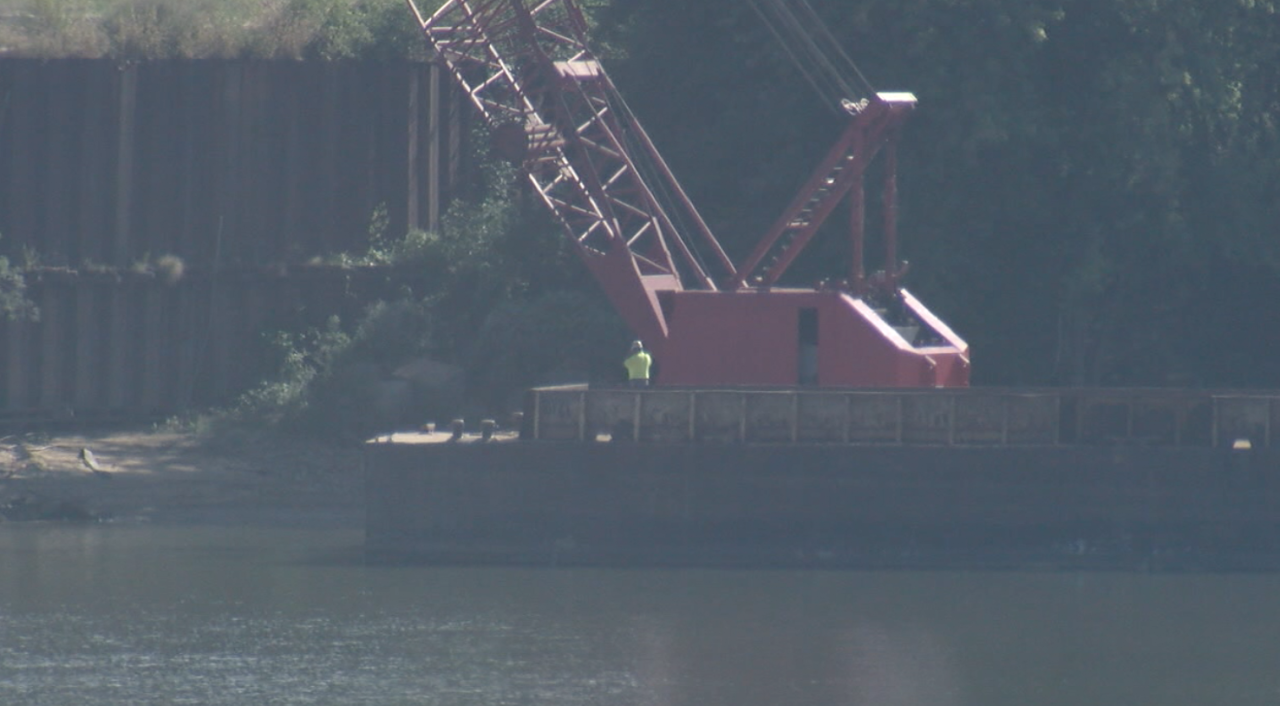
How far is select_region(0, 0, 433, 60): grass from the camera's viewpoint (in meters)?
36.7

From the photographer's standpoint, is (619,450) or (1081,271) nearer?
(619,450)

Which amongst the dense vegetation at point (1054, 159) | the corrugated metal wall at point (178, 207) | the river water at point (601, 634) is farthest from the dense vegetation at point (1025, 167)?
the river water at point (601, 634)

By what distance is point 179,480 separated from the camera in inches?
1228

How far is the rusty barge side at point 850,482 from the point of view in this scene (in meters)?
25.5

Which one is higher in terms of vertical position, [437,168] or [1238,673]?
[437,168]

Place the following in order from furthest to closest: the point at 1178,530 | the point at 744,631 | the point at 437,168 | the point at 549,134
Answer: the point at 437,168, the point at 549,134, the point at 1178,530, the point at 744,631

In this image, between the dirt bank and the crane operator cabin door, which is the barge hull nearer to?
the crane operator cabin door

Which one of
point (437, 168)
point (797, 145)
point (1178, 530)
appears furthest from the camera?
point (437, 168)

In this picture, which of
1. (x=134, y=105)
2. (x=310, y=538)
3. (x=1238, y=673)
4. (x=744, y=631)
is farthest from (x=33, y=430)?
(x=1238, y=673)

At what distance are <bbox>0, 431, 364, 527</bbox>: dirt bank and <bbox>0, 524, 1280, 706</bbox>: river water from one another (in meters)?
2.88

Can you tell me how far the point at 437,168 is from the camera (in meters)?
39.1

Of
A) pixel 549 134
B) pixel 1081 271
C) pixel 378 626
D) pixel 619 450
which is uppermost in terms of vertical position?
pixel 549 134

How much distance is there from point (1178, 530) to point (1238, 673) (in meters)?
6.25

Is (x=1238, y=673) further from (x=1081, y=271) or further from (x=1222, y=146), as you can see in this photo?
(x=1222, y=146)
